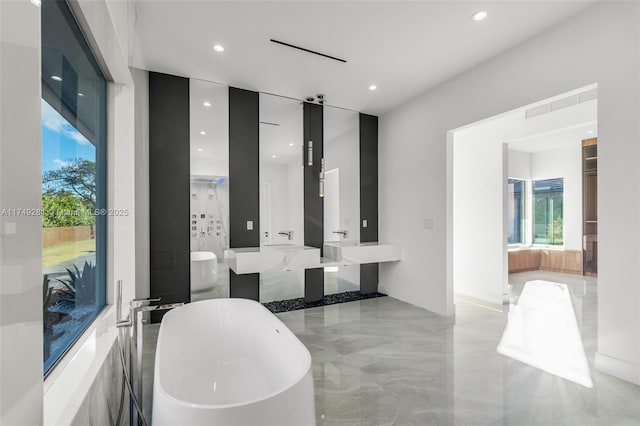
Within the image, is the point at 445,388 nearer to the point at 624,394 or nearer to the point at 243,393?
the point at 624,394

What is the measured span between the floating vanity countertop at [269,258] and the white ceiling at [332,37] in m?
1.93

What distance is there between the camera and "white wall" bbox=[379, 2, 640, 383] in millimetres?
2129

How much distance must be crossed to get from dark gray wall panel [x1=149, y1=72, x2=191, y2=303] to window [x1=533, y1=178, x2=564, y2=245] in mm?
6990

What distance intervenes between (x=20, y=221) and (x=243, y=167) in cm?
311

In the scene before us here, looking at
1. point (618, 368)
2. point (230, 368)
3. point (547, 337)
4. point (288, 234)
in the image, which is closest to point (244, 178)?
point (288, 234)

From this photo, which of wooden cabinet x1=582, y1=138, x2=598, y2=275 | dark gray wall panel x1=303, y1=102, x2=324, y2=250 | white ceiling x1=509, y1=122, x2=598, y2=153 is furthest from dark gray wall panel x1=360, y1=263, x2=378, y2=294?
wooden cabinet x1=582, y1=138, x2=598, y2=275

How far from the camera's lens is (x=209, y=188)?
3527 mm

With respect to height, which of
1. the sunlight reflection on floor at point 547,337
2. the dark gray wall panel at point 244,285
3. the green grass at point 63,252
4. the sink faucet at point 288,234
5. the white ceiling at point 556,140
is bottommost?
the sunlight reflection on floor at point 547,337

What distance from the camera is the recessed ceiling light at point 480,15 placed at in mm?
2369

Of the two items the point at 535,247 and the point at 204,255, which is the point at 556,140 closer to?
the point at 535,247

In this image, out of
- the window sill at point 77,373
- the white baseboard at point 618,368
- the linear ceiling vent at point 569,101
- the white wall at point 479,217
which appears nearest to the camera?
the window sill at point 77,373

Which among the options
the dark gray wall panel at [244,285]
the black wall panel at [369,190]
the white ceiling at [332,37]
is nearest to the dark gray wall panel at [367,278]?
the black wall panel at [369,190]

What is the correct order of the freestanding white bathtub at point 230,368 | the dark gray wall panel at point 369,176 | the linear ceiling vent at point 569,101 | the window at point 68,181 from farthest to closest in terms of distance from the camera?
the dark gray wall panel at point 369,176 → the linear ceiling vent at point 569,101 → the window at point 68,181 → the freestanding white bathtub at point 230,368

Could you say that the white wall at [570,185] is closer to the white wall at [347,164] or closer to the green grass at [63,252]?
the white wall at [347,164]
